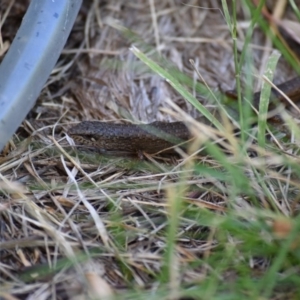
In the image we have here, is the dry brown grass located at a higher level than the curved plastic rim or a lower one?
lower

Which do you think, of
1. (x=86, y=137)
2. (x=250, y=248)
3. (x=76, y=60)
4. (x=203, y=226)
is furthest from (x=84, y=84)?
(x=250, y=248)

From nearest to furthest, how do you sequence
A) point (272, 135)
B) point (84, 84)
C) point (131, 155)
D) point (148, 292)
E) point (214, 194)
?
point (148, 292) → point (214, 194) → point (272, 135) → point (131, 155) → point (84, 84)

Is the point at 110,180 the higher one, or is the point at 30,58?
the point at 30,58

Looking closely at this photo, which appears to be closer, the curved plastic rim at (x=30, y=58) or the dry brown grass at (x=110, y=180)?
the dry brown grass at (x=110, y=180)

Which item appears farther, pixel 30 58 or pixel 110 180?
pixel 110 180

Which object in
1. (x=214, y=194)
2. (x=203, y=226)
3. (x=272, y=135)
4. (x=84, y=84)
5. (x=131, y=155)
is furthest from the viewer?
(x=84, y=84)

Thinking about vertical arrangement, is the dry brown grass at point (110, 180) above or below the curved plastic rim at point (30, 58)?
below

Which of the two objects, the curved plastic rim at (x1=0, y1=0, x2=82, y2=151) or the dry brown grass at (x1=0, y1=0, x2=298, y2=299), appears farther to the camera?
the curved plastic rim at (x1=0, y1=0, x2=82, y2=151)

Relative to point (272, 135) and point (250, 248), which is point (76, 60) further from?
point (250, 248)
